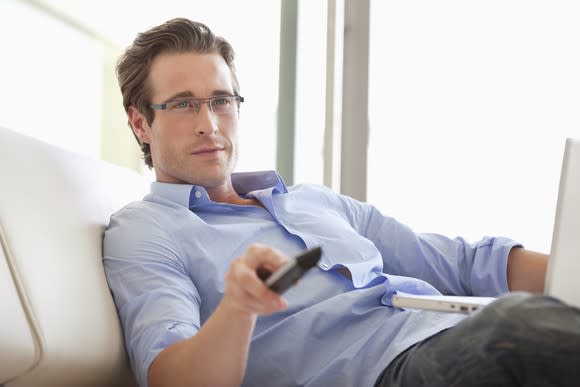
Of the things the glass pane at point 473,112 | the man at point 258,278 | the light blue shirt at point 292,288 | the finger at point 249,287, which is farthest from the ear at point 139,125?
the glass pane at point 473,112

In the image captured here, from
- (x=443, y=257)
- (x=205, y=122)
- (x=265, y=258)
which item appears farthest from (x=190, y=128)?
(x=265, y=258)

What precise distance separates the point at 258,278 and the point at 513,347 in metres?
0.32

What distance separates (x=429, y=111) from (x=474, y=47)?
33 centimetres

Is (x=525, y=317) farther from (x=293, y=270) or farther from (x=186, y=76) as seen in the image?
(x=186, y=76)

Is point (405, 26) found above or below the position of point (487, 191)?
above

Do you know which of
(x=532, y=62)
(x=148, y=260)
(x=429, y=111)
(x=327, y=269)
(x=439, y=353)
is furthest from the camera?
(x=429, y=111)

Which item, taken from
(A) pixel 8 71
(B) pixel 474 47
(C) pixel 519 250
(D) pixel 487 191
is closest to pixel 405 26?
(B) pixel 474 47

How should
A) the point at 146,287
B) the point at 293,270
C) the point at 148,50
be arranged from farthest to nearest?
the point at 148,50, the point at 146,287, the point at 293,270

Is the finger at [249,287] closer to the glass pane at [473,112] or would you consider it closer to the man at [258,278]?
the man at [258,278]

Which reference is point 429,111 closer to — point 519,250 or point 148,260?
point 519,250

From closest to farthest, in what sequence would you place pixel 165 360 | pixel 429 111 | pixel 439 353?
pixel 439 353 < pixel 165 360 < pixel 429 111

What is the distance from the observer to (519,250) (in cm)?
163

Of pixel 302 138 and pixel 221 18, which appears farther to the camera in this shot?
pixel 302 138

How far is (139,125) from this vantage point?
1.72 m
